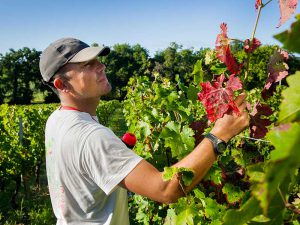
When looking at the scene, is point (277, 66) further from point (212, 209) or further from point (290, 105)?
point (290, 105)

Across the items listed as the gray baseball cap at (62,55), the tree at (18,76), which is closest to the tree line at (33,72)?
the tree at (18,76)

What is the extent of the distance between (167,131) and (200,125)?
189 mm

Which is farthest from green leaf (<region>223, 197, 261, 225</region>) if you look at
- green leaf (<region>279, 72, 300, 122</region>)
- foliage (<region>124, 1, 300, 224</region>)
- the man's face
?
the man's face

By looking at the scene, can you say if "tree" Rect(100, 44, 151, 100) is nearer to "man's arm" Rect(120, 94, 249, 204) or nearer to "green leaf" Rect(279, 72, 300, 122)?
"man's arm" Rect(120, 94, 249, 204)

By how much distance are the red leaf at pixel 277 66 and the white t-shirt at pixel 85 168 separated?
A: 68cm

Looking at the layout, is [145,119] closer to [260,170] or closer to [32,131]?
[260,170]

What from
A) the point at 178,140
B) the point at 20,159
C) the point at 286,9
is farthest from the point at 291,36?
the point at 20,159

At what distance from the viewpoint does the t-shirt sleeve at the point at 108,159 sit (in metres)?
1.56

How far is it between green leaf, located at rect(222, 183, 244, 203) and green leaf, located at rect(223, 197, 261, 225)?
1155 millimetres

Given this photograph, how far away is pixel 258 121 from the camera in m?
1.46

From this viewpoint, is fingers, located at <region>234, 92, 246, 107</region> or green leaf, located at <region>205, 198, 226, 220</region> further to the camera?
green leaf, located at <region>205, 198, 226, 220</region>

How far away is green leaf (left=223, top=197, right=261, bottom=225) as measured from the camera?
486 mm

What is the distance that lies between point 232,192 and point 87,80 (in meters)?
1.12

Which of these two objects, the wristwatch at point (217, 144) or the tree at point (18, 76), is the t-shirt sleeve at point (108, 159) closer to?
the wristwatch at point (217, 144)
